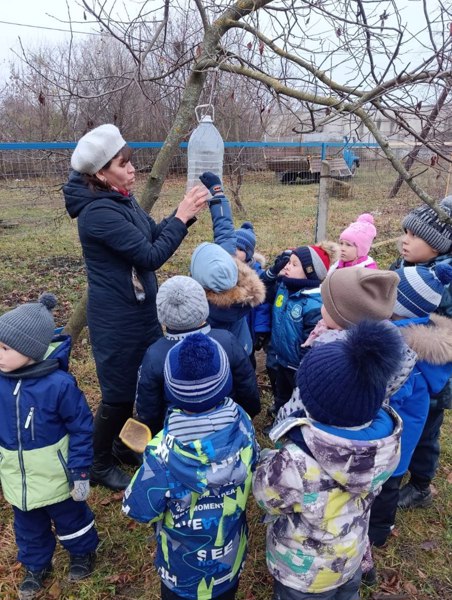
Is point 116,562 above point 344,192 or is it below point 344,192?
below

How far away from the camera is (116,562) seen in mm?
2301

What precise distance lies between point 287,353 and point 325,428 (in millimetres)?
1367

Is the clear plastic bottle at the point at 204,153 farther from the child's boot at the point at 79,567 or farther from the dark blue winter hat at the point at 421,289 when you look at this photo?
the child's boot at the point at 79,567

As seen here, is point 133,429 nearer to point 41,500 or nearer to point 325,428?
point 41,500

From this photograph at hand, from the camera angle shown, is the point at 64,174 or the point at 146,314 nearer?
the point at 146,314

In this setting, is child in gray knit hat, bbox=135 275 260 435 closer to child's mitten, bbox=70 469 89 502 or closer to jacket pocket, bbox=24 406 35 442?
child's mitten, bbox=70 469 89 502

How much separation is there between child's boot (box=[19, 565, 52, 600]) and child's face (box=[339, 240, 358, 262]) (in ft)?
8.56

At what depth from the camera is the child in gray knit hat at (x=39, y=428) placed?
1.84 meters

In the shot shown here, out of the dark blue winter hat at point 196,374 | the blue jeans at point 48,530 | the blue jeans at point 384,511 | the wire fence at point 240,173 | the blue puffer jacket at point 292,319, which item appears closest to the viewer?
the dark blue winter hat at point 196,374

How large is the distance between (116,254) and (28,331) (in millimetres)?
597

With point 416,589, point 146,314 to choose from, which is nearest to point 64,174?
point 146,314

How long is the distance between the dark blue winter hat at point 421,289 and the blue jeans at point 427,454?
0.70 meters

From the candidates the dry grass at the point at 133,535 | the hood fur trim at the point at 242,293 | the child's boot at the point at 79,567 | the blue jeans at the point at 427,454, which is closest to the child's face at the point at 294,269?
the hood fur trim at the point at 242,293

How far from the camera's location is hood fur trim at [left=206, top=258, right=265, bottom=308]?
2.33 m
